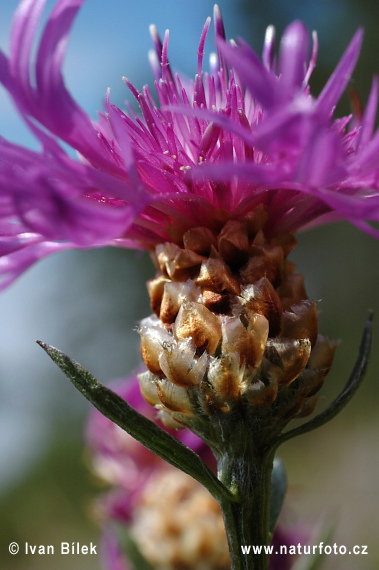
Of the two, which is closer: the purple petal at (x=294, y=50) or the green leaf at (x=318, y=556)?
the purple petal at (x=294, y=50)

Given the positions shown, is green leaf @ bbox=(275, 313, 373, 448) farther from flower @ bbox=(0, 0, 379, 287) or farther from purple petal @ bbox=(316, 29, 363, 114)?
purple petal @ bbox=(316, 29, 363, 114)

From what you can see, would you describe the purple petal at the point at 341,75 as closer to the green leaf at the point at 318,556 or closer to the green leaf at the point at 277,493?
the green leaf at the point at 277,493

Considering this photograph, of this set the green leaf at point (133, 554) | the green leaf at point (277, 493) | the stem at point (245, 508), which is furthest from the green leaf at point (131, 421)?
the green leaf at point (133, 554)

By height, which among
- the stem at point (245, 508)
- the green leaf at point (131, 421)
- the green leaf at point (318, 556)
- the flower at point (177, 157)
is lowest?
the green leaf at point (318, 556)

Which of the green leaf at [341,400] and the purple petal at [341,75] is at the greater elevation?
the purple petal at [341,75]

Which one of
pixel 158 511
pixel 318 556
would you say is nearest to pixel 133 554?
A: pixel 158 511
